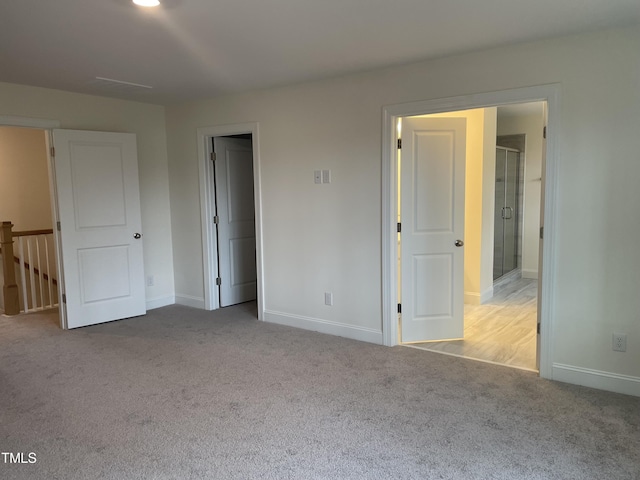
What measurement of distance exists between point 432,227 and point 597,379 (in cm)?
163

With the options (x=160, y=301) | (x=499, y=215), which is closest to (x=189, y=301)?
(x=160, y=301)

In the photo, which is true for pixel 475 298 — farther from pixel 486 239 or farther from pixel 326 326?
pixel 326 326

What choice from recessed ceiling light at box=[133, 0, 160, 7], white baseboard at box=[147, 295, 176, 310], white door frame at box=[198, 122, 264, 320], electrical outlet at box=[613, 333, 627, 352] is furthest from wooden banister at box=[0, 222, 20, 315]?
electrical outlet at box=[613, 333, 627, 352]

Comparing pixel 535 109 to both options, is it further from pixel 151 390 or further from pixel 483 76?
pixel 151 390

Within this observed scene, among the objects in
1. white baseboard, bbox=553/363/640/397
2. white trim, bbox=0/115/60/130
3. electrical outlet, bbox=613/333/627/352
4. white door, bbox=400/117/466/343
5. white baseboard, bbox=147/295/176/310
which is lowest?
white baseboard, bbox=553/363/640/397

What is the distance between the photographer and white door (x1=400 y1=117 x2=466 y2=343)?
12.4 ft

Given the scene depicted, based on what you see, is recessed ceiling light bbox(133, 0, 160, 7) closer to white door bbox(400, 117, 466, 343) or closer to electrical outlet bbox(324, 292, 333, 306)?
white door bbox(400, 117, 466, 343)

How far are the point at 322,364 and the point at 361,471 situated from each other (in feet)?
4.47

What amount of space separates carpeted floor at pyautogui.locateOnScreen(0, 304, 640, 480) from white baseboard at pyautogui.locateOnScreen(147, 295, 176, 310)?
1.27 meters

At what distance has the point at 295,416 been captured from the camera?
8.77 ft

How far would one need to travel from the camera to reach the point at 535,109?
5.99 m

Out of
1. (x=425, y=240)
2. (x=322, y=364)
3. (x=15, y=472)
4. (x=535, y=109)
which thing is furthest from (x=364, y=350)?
(x=535, y=109)

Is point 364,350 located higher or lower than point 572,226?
lower

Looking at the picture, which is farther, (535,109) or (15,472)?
(535,109)
